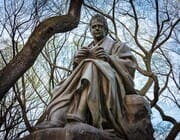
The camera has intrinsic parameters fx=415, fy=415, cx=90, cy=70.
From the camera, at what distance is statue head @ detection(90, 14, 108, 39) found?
18.5 feet

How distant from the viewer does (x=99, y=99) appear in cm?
482

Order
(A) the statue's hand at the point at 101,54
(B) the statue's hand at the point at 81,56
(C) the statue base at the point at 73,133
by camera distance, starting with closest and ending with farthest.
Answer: (C) the statue base at the point at 73,133, (A) the statue's hand at the point at 101,54, (B) the statue's hand at the point at 81,56

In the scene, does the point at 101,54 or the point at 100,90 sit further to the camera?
the point at 101,54

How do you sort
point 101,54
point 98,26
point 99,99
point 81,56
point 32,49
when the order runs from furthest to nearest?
point 32,49, point 98,26, point 81,56, point 101,54, point 99,99

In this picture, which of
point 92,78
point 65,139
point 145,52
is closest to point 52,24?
point 145,52

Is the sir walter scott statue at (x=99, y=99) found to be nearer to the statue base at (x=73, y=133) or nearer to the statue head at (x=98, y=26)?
the statue base at (x=73, y=133)

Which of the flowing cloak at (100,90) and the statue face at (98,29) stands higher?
the statue face at (98,29)

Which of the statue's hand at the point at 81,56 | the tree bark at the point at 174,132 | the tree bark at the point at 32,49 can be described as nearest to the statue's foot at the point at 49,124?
the statue's hand at the point at 81,56

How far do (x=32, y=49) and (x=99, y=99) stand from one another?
474 centimetres

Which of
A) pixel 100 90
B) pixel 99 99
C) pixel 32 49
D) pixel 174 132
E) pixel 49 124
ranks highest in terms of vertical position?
pixel 32 49

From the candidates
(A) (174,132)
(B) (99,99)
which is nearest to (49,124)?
(B) (99,99)

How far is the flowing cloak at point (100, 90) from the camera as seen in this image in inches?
188

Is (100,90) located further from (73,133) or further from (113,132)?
(73,133)

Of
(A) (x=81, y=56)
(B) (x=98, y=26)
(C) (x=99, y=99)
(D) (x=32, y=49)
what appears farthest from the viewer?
(D) (x=32, y=49)
